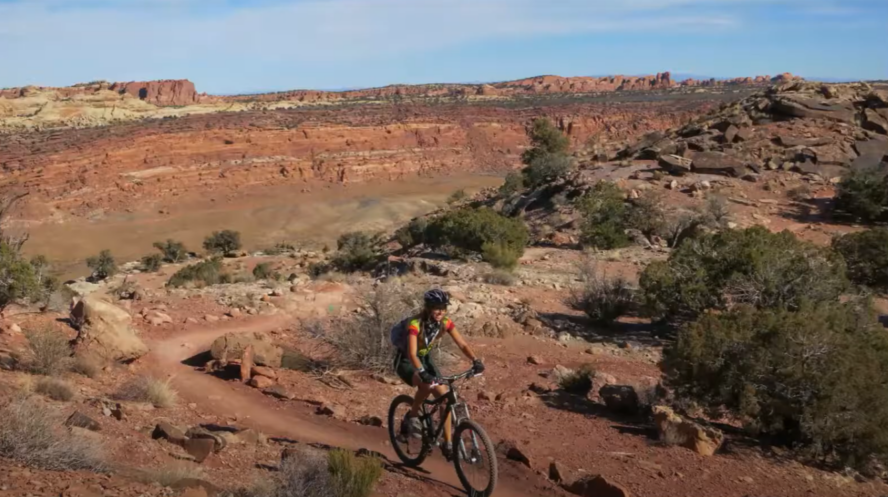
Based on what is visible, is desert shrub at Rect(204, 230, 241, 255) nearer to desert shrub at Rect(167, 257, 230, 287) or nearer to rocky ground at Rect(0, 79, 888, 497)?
desert shrub at Rect(167, 257, 230, 287)

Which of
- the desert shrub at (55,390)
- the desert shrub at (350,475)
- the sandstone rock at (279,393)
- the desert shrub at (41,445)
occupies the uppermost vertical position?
the desert shrub at (41,445)

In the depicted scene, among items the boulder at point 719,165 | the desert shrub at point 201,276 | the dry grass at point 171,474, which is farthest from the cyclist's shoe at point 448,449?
the boulder at point 719,165

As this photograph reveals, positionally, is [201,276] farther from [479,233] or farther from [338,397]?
[338,397]

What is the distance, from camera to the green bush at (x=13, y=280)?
10297 millimetres

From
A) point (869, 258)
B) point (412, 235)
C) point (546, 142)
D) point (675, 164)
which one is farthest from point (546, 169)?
point (869, 258)

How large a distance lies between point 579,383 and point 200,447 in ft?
15.2

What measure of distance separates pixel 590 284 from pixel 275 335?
586 cm

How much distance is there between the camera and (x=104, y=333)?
→ 8.84 metres

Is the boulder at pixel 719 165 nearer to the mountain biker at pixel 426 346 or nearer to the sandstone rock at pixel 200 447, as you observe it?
the mountain biker at pixel 426 346

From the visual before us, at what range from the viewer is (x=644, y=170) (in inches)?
1080

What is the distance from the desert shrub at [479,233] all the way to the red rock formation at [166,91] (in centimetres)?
11259

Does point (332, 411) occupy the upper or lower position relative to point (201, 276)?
upper

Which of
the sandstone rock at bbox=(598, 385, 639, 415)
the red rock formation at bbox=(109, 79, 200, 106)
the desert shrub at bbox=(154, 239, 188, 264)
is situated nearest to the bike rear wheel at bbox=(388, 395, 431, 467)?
the sandstone rock at bbox=(598, 385, 639, 415)

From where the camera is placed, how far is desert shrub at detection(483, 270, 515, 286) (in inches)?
567
